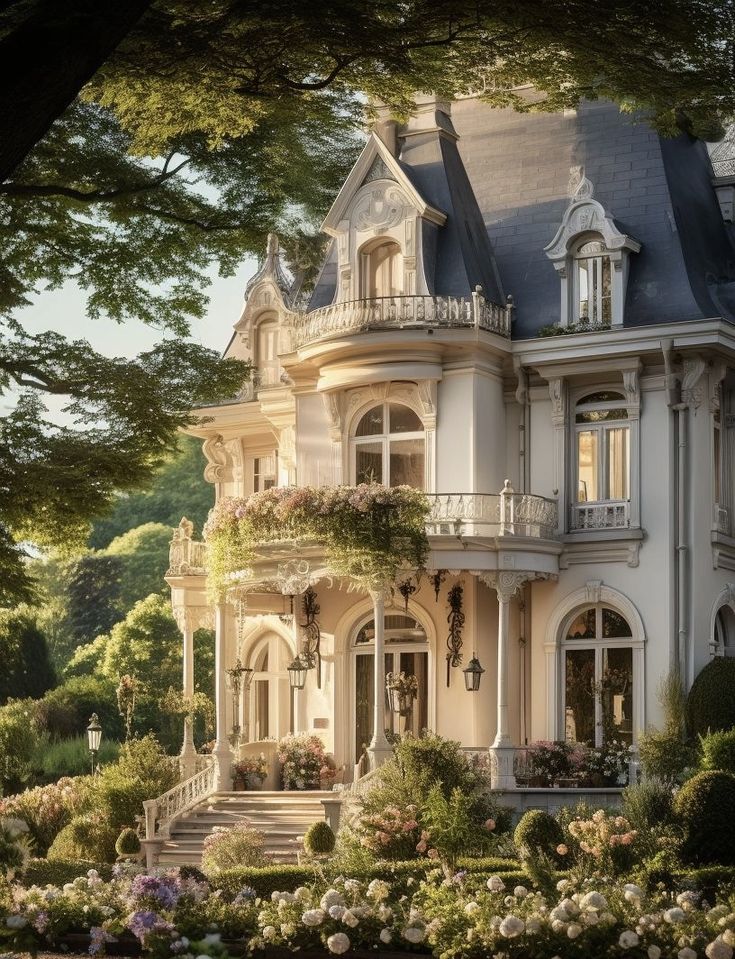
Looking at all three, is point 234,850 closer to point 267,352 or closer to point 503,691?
point 503,691

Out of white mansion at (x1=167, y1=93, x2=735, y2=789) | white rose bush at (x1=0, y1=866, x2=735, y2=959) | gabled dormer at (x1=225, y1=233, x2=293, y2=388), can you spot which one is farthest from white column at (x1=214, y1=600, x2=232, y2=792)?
white rose bush at (x1=0, y1=866, x2=735, y2=959)

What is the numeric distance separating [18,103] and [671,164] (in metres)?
23.7

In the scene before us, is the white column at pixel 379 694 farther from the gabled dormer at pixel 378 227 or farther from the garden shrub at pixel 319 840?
the gabled dormer at pixel 378 227

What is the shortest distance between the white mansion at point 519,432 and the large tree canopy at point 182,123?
6.66 metres

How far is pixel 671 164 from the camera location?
104 feet

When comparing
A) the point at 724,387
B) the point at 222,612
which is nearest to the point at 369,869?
the point at 222,612

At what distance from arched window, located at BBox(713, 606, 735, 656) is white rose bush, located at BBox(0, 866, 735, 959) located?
14117 millimetres

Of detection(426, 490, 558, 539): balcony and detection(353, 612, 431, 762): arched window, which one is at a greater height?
detection(426, 490, 558, 539): balcony

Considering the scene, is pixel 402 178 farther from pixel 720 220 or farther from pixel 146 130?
pixel 146 130

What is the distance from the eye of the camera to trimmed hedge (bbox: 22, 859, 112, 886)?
26.0 metres

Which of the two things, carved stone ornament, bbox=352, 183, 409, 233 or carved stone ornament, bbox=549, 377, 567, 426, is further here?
carved stone ornament, bbox=352, 183, 409, 233

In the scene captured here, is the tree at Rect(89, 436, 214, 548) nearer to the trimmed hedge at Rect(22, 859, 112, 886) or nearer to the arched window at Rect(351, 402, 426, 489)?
the arched window at Rect(351, 402, 426, 489)

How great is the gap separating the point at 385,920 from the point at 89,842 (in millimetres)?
15774

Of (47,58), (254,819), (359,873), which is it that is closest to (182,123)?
(47,58)
